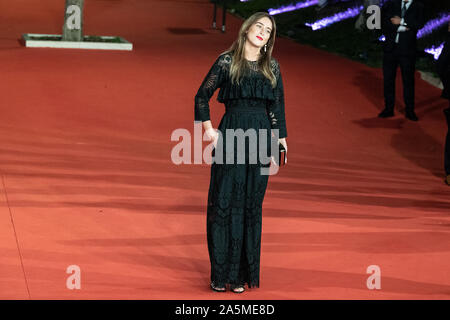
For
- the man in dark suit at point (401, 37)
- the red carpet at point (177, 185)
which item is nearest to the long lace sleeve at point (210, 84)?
the red carpet at point (177, 185)

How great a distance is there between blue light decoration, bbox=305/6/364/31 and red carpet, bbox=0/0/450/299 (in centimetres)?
268

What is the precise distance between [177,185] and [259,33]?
3.57 meters

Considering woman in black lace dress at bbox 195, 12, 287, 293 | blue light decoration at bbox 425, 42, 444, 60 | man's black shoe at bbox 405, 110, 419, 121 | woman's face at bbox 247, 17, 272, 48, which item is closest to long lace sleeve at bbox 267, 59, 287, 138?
woman in black lace dress at bbox 195, 12, 287, 293

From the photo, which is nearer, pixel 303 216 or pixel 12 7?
pixel 303 216

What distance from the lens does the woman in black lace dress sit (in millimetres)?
5844

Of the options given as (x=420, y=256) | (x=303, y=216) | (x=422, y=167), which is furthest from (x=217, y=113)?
(x=420, y=256)

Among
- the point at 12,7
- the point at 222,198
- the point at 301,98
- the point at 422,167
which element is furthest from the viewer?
the point at 12,7

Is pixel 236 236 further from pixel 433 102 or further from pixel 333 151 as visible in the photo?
pixel 433 102

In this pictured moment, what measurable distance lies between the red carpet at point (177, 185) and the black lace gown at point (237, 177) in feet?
0.85

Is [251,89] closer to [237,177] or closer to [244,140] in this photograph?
[244,140]

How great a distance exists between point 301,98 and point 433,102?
2.12m

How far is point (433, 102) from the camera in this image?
1421cm

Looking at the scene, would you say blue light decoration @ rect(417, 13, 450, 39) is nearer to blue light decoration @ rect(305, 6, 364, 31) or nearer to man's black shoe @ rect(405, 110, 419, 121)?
blue light decoration @ rect(305, 6, 364, 31)

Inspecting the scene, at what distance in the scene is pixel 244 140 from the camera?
19.3 ft
